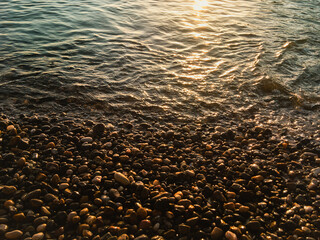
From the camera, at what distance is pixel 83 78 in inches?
311

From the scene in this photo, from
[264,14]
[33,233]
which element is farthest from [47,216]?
[264,14]

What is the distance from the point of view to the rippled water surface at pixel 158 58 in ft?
23.5

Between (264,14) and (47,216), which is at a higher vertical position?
(264,14)

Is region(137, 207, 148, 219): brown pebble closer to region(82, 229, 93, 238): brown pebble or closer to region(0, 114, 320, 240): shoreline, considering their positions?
region(0, 114, 320, 240): shoreline

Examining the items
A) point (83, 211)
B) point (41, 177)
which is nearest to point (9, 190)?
point (41, 177)

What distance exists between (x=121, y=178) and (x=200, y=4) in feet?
51.9

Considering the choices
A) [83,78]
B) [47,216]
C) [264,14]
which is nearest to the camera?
[47,216]

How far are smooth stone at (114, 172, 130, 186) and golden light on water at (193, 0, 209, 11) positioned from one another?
1419 centimetres

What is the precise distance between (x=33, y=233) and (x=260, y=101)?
6.27 meters

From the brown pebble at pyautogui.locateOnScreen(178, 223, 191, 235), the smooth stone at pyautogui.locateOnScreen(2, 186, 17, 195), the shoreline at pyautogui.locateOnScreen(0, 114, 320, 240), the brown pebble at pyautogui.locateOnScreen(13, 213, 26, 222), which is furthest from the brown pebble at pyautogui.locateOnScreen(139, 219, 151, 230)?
the smooth stone at pyautogui.locateOnScreen(2, 186, 17, 195)

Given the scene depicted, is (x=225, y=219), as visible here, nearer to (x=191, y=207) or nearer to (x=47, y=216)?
(x=191, y=207)

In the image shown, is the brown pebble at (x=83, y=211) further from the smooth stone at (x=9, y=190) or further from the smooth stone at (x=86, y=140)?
the smooth stone at (x=86, y=140)

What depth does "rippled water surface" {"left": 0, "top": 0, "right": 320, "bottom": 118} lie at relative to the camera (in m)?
7.16

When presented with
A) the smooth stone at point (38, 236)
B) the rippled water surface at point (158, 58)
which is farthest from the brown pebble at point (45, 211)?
the rippled water surface at point (158, 58)
